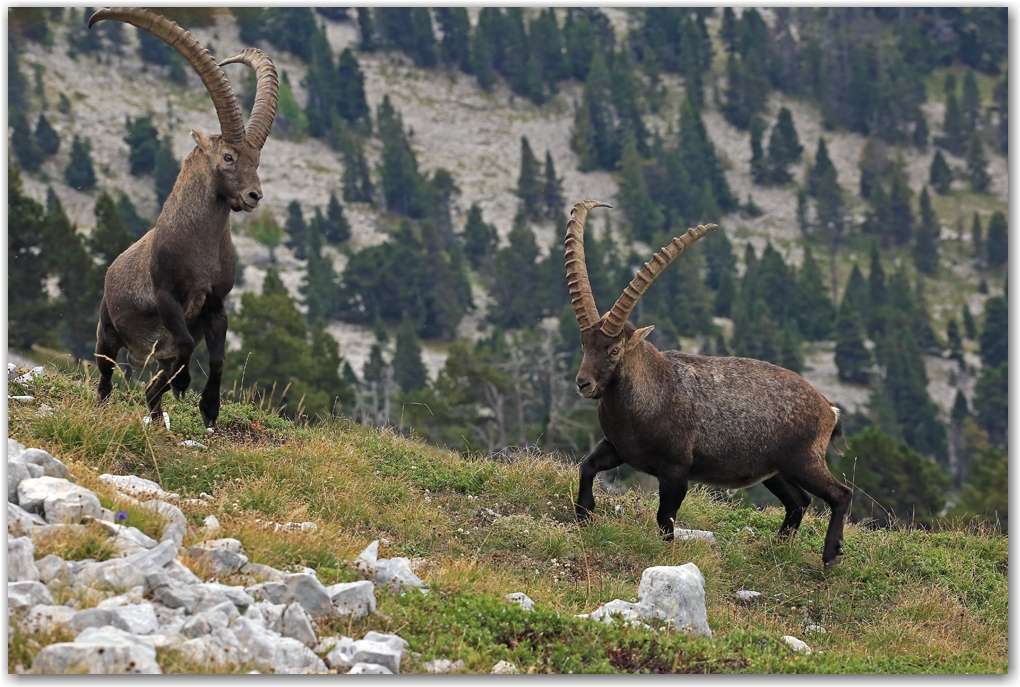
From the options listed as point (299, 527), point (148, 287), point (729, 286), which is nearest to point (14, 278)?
point (148, 287)

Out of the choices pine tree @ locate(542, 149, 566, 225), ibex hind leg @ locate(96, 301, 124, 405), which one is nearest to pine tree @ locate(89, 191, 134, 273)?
ibex hind leg @ locate(96, 301, 124, 405)

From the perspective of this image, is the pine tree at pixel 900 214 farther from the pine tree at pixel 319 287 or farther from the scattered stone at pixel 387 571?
A: the scattered stone at pixel 387 571

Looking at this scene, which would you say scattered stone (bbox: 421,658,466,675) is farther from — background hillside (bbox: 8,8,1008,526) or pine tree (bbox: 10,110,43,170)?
pine tree (bbox: 10,110,43,170)

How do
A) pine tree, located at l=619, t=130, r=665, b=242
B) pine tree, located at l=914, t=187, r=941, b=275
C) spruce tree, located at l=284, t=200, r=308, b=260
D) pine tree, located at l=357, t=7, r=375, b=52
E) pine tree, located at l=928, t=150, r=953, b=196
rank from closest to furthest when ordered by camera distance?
spruce tree, located at l=284, t=200, r=308, b=260 < pine tree, located at l=619, t=130, r=665, b=242 < pine tree, located at l=914, t=187, r=941, b=275 < pine tree, located at l=928, t=150, r=953, b=196 < pine tree, located at l=357, t=7, r=375, b=52

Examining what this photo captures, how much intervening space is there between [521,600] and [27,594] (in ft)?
12.2

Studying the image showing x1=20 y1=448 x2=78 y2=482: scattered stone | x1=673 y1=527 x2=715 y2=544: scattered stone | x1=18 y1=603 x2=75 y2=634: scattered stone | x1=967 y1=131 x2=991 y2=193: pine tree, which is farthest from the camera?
x1=967 y1=131 x2=991 y2=193: pine tree

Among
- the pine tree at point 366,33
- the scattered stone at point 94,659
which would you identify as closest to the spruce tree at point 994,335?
the pine tree at point 366,33

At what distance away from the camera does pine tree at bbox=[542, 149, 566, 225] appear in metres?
152

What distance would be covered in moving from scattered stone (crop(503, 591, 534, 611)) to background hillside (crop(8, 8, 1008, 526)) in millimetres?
47119

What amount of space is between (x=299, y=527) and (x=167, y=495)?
4.15 ft

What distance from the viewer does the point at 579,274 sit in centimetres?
1291

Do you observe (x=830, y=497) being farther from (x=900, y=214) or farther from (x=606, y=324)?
(x=900, y=214)

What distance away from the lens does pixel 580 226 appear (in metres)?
13.4

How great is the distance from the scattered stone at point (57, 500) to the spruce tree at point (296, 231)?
4756 inches
